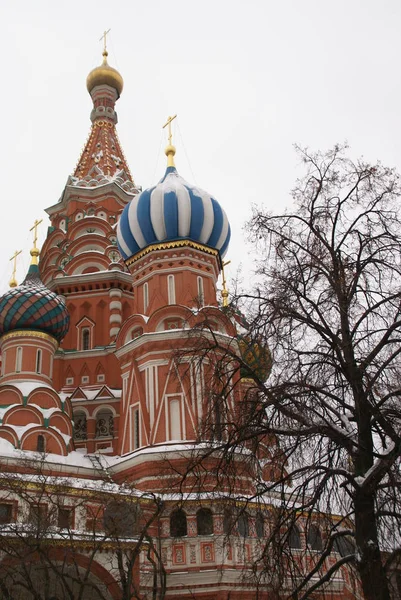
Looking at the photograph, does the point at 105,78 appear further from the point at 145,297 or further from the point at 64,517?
the point at 64,517

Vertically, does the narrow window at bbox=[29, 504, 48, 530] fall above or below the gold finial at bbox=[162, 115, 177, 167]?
below

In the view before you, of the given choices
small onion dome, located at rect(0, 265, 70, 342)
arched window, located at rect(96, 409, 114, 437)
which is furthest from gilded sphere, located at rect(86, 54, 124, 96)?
arched window, located at rect(96, 409, 114, 437)

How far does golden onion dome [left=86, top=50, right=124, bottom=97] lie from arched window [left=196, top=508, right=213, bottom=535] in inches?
880

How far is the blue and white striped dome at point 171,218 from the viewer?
69.9ft

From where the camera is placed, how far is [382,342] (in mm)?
7875

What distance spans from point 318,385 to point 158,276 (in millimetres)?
13257

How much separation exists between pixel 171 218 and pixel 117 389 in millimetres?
5804

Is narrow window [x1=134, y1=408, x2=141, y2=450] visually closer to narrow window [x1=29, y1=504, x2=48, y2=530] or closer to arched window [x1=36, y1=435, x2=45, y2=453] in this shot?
arched window [x1=36, y1=435, x2=45, y2=453]

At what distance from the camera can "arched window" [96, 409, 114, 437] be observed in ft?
71.6

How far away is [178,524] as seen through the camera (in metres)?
16.8

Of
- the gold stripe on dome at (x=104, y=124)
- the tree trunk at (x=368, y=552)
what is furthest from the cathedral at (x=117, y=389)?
the tree trunk at (x=368, y=552)

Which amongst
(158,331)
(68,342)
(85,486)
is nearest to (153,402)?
(158,331)

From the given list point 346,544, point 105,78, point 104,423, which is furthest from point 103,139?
point 346,544

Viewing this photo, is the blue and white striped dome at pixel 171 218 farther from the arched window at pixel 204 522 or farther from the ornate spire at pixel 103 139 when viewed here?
the arched window at pixel 204 522
